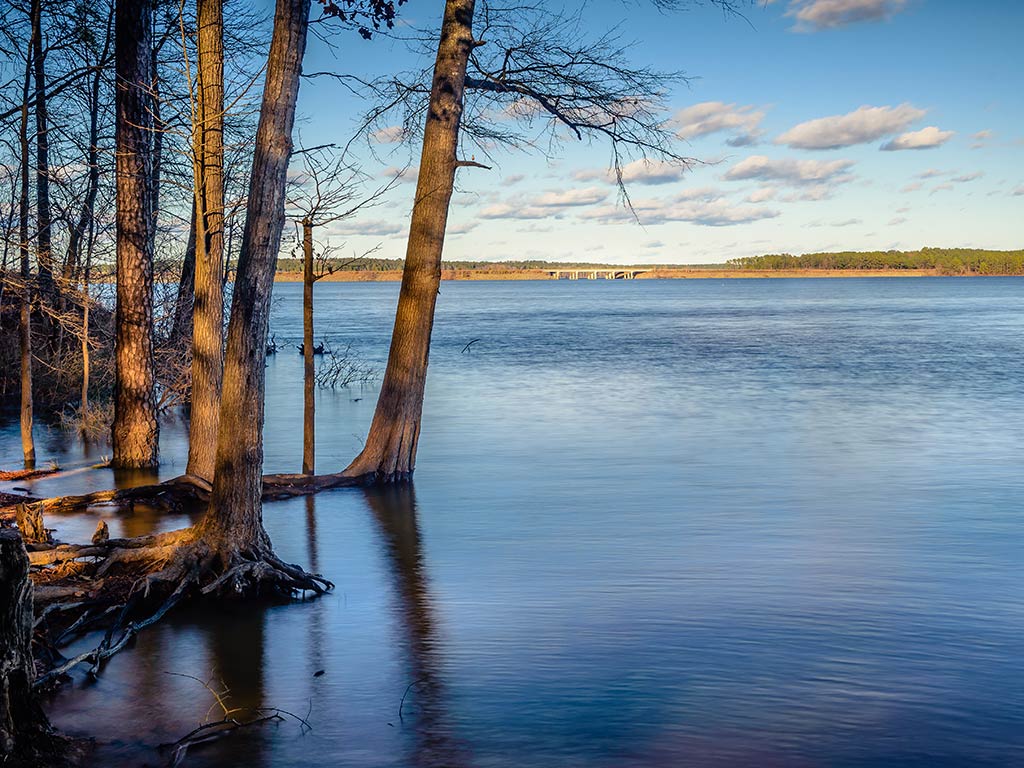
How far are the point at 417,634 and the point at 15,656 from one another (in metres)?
3.85

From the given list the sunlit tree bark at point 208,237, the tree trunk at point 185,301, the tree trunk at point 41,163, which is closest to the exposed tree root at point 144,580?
the sunlit tree bark at point 208,237

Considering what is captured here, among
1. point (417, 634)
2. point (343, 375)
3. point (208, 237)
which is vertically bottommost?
point (343, 375)

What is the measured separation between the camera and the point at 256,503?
29.8ft

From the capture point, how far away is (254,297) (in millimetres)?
8758

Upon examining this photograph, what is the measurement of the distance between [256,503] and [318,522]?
13.2ft

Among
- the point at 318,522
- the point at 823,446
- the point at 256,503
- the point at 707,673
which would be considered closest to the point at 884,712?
the point at 707,673

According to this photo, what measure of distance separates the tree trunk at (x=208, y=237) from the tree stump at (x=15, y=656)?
6863mm

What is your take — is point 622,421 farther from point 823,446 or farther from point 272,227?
point 272,227

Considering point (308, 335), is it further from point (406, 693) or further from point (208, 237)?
point (406, 693)

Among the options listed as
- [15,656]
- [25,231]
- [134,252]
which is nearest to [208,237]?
[134,252]

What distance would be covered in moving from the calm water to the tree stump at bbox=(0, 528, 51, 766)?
741mm

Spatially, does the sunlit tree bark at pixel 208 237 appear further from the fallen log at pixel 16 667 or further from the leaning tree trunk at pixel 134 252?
the fallen log at pixel 16 667

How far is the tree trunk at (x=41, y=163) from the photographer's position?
48.1 ft

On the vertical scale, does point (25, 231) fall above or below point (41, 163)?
below
